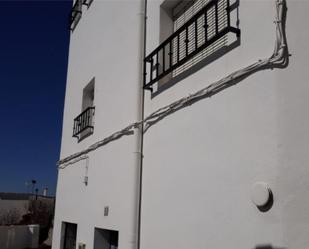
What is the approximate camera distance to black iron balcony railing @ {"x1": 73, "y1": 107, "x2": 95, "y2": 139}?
22.7ft

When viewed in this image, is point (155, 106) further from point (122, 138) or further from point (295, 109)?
point (295, 109)

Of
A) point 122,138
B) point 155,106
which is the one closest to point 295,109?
point 155,106

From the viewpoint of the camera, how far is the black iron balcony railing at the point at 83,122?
6.91m

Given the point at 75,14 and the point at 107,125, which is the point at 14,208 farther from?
the point at 107,125

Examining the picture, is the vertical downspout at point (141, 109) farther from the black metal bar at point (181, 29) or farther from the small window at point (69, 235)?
the small window at point (69, 235)

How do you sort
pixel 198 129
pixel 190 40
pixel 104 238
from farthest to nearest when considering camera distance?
1. pixel 104 238
2. pixel 190 40
3. pixel 198 129

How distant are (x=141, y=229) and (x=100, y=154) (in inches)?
78.0

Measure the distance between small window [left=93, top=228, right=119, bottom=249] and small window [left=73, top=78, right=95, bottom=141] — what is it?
6.32 ft

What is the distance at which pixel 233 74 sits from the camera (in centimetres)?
330

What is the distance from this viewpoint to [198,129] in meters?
3.72

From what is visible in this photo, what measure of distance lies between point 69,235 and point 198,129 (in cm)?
540

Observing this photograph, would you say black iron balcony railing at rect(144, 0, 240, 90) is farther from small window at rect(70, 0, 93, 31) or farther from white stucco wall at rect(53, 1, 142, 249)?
small window at rect(70, 0, 93, 31)

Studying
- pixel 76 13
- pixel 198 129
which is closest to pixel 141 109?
pixel 198 129

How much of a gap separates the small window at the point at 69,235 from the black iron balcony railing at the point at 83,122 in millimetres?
2047
